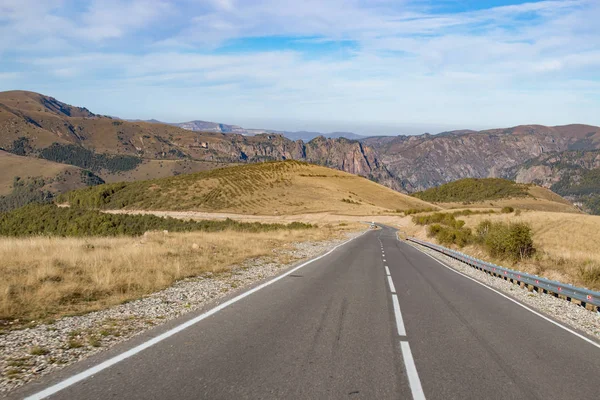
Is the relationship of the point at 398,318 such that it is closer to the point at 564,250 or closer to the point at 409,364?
the point at 409,364

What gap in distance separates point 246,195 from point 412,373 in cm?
9929

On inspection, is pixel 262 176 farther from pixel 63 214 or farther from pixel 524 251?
pixel 524 251

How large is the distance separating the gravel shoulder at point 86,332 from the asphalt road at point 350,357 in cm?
39

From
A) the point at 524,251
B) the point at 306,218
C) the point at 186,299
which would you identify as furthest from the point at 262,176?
the point at 186,299

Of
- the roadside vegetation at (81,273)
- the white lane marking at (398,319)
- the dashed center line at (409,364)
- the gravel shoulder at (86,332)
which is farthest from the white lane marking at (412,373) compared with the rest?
the roadside vegetation at (81,273)

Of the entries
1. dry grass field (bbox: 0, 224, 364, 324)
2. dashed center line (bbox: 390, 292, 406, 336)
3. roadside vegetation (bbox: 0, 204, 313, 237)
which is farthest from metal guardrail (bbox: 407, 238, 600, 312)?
roadside vegetation (bbox: 0, 204, 313, 237)

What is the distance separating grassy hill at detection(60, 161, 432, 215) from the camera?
9294 cm

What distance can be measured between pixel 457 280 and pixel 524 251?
35.5ft

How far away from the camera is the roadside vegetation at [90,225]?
44750 mm

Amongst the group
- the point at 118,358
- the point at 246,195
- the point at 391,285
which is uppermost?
the point at 246,195

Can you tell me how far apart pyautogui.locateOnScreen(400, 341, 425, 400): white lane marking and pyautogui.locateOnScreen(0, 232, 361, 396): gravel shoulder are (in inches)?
168

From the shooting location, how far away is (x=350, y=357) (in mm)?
6125

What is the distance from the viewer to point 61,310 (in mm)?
8414

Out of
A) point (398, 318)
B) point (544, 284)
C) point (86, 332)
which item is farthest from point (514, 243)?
point (86, 332)
